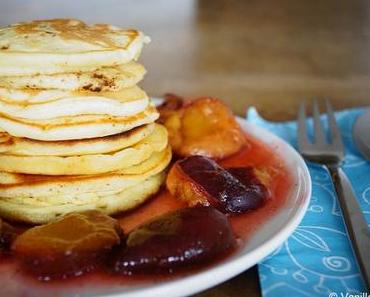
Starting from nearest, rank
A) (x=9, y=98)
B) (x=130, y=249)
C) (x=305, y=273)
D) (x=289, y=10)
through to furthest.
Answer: (x=130, y=249) < (x=305, y=273) < (x=9, y=98) < (x=289, y=10)

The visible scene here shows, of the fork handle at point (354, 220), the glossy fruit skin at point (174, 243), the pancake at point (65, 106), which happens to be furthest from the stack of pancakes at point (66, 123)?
the fork handle at point (354, 220)

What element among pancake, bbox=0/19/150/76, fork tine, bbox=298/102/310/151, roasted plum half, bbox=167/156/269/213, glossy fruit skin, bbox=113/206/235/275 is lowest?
fork tine, bbox=298/102/310/151

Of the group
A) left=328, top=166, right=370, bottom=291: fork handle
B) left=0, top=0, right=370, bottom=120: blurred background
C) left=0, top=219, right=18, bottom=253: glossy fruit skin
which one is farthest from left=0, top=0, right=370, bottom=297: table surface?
left=0, top=219, right=18, bottom=253: glossy fruit skin

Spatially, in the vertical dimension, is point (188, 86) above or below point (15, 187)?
below

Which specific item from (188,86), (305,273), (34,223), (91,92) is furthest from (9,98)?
(188,86)

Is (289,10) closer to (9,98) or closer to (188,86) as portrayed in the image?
(188,86)

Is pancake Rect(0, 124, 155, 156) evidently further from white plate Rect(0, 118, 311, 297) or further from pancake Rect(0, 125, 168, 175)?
white plate Rect(0, 118, 311, 297)
